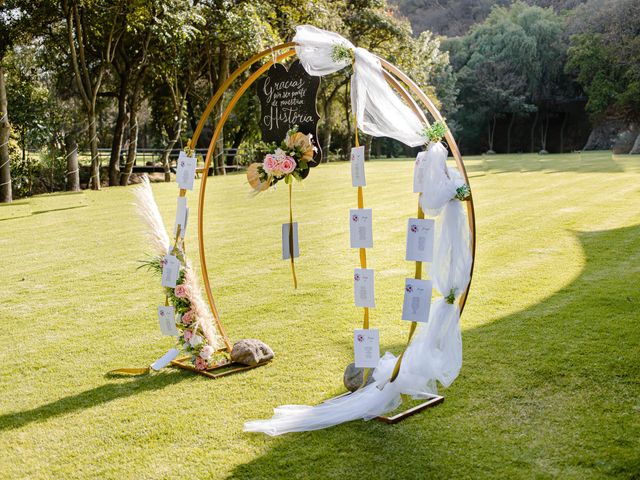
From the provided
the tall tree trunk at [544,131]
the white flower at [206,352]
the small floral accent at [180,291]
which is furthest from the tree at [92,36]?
the tall tree trunk at [544,131]

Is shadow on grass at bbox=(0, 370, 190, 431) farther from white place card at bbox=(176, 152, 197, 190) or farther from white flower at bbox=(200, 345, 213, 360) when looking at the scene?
white place card at bbox=(176, 152, 197, 190)

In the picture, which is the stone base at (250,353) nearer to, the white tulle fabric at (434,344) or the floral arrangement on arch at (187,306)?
the floral arrangement on arch at (187,306)

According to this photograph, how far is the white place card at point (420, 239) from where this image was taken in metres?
4.06

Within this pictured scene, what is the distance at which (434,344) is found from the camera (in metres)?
4.48

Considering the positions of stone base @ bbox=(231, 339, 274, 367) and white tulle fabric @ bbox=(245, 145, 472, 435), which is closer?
white tulle fabric @ bbox=(245, 145, 472, 435)

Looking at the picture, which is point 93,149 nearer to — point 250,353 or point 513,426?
point 250,353

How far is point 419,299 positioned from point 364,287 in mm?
396

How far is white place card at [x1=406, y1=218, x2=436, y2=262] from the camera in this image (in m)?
4.06

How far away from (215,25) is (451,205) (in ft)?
61.8

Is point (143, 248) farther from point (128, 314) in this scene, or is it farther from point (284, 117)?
point (284, 117)

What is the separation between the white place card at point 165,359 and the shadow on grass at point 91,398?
2.7 inches

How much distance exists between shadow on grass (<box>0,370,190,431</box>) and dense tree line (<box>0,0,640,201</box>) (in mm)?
13931

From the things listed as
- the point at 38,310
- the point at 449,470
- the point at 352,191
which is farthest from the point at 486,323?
the point at 352,191

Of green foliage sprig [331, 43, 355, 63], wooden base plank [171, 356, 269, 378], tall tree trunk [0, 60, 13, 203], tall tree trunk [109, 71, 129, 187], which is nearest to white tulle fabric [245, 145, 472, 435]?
green foliage sprig [331, 43, 355, 63]
